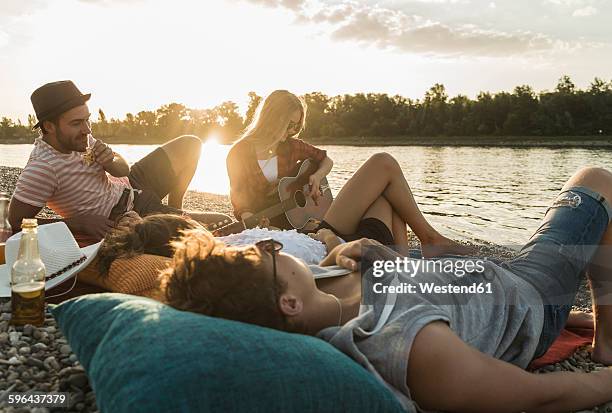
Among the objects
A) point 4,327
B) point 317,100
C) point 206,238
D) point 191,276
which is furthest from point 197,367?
point 317,100

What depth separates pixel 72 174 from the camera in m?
5.02

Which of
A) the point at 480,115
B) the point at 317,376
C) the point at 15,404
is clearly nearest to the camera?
the point at 317,376

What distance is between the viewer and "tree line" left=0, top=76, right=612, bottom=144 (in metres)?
86.4

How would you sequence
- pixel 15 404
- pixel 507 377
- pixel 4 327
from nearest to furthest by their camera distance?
pixel 507 377 → pixel 15 404 → pixel 4 327

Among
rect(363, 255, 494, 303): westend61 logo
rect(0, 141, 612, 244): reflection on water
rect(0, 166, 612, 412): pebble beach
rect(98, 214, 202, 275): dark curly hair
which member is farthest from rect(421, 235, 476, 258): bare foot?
rect(0, 141, 612, 244): reflection on water

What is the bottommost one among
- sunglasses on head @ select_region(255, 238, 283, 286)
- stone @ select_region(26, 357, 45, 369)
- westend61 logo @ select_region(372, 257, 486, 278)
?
stone @ select_region(26, 357, 45, 369)

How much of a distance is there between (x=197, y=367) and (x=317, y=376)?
39 centimetres

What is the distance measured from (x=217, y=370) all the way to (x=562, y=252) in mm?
1854

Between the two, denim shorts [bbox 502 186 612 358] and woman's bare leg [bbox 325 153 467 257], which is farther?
woman's bare leg [bbox 325 153 467 257]

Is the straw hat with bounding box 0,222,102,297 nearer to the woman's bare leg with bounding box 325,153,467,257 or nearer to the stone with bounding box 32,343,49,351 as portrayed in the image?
the stone with bounding box 32,343,49,351

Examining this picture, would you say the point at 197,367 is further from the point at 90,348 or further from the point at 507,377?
the point at 507,377

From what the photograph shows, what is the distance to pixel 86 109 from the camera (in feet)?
16.9

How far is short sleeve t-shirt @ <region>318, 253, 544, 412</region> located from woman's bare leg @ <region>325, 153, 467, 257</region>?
1563 mm

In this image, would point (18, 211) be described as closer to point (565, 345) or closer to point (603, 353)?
point (565, 345)
